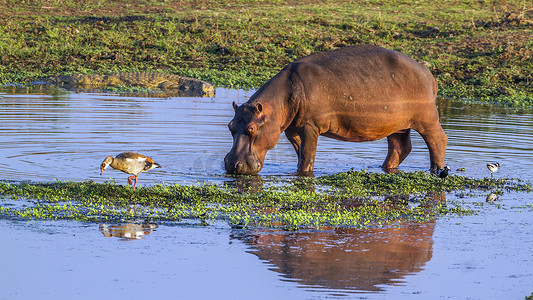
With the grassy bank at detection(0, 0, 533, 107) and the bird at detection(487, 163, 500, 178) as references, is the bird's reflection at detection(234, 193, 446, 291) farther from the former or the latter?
the grassy bank at detection(0, 0, 533, 107)

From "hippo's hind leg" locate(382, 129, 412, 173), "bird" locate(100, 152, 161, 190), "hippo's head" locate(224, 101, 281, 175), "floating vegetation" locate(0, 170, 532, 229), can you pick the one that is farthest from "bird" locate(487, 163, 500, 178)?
"bird" locate(100, 152, 161, 190)

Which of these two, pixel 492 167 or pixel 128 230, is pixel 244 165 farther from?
pixel 128 230

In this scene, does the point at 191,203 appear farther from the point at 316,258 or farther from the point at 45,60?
the point at 45,60

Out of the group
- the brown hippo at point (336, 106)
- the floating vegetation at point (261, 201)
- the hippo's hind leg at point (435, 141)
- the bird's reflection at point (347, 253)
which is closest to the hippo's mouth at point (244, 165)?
the brown hippo at point (336, 106)

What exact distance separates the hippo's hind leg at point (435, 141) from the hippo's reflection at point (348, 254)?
11.0ft

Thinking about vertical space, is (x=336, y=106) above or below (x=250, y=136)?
above

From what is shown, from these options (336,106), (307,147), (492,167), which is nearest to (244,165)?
(307,147)

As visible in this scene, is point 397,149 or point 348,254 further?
point 397,149

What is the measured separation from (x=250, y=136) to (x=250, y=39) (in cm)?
1355

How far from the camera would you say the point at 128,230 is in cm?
620

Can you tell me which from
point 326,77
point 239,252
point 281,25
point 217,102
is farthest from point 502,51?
point 239,252

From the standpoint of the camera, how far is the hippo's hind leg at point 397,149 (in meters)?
10.1

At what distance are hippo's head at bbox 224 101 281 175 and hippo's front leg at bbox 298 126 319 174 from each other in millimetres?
383

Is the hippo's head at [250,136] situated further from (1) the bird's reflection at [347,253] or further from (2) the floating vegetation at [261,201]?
(1) the bird's reflection at [347,253]
